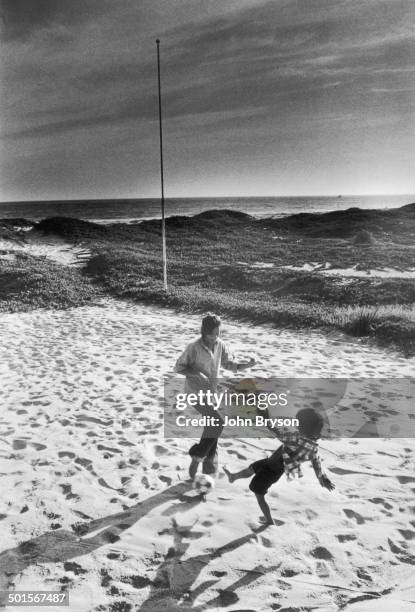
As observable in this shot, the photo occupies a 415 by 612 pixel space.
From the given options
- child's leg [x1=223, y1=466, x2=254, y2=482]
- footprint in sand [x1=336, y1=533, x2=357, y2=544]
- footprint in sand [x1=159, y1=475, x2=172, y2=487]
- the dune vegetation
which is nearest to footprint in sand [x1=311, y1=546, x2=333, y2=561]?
footprint in sand [x1=336, y1=533, x2=357, y2=544]

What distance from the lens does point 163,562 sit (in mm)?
4059

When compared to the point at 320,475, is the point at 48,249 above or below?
above

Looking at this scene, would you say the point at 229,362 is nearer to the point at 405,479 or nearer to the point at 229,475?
the point at 229,475

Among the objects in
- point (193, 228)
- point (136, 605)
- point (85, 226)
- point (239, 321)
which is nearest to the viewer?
point (136, 605)

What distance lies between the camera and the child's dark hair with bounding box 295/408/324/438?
386cm

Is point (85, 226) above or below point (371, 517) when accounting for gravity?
above

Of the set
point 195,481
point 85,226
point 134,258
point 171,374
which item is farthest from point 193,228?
point 195,481

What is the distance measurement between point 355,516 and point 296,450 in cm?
136

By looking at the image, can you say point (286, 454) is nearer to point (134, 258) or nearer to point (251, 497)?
point (251, 497)

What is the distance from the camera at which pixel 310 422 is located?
12.7 ft

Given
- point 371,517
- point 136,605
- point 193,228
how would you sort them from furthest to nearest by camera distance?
1. point 193,228
2. point 371,517
3. point 136,605

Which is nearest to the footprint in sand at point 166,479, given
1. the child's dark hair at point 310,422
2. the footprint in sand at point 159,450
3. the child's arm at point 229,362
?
the footprint in sand at point 159,450

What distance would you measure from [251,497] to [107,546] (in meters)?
1.61

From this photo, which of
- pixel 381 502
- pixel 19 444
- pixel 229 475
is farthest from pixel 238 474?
pixel 19 444
